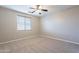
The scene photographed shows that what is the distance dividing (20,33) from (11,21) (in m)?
0.89

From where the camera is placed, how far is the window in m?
4.32

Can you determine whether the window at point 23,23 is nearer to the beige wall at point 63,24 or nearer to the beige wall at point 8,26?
the beige wall at point 8,26

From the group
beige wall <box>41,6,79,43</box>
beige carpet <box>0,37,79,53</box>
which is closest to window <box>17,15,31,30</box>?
beige wall <box>41,6,79,43</box>

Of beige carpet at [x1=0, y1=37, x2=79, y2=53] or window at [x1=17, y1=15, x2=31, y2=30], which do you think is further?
window at [x1=17, y1=15, x2=31, y2=30]

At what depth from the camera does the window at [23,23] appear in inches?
170

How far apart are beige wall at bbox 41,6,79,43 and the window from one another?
108 centimetres

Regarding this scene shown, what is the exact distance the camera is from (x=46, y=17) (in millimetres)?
5133

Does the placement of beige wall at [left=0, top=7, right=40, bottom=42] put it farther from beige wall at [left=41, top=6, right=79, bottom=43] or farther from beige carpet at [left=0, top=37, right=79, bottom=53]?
beige wall at [left=41, top=6, right=79, bottom=43]

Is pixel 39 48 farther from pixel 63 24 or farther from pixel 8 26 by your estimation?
pixel 63 24

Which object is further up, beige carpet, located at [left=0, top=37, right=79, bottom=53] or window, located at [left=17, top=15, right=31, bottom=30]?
window, located at [left=17, top=15, right=31, bottom=30]

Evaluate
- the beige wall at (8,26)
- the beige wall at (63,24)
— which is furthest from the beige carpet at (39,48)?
the beige wall at (63,24)

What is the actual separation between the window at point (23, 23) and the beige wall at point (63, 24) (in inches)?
42.6

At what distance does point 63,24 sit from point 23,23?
235cm
